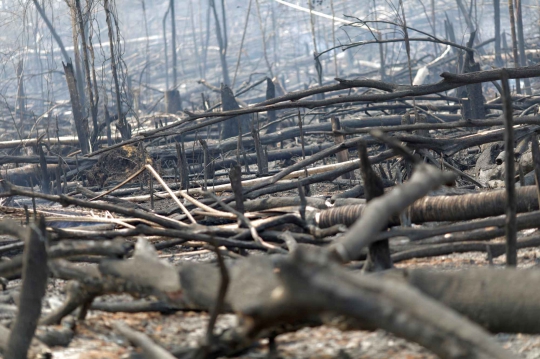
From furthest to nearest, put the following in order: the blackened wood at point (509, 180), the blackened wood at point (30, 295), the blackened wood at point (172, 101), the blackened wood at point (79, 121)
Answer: the blackened wood at point (172, 101) < the blackened wood at point (79, 121) < the blackened wood at point (509, 180) < the blackened wood at point (30, 295)

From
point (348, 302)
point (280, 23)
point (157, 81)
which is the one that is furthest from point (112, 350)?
point (280, 23)

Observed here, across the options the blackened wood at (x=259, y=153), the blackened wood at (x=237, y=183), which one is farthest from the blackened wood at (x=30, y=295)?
the blackened wood at (x=259, y=153)

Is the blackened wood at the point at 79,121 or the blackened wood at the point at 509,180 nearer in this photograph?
the blackened wood at the point at 509,180

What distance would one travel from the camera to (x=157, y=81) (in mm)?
45656

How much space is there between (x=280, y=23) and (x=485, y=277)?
53.8 m

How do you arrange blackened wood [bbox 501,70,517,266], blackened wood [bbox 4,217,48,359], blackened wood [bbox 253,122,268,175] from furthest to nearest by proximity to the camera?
blackened wood [bbox 253,122,268,175], blackened wood [bbox 501,70,517,266], blackened wood [bbox 4,217,48,359]

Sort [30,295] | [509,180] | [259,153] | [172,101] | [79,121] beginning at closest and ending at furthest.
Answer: [30,295] → [509,180] → [259,153] → [79,121] → [172,101]

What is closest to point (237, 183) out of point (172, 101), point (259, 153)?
point (259, 153)

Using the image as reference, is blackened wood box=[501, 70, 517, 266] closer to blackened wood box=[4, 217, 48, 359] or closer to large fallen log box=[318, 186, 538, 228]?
large fallen log box=[318, 186, 538, 228]

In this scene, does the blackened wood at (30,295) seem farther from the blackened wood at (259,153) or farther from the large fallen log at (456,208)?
the blackened wood at (259,153)

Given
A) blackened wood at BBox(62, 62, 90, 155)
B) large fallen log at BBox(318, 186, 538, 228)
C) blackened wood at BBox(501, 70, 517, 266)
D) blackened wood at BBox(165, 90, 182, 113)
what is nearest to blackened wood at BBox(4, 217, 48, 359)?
blackened wood at BBox(501, 70, 517, 266)

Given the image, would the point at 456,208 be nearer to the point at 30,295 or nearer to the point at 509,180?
the point at 509,180

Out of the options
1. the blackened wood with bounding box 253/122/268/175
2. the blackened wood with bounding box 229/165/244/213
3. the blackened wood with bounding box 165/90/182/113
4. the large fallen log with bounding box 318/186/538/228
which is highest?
the blackened wood with bounding box 229/165/244/213

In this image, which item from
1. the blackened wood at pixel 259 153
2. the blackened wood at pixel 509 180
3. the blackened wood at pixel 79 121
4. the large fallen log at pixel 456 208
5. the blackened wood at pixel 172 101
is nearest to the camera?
the blackened wood at pixel 509 180
